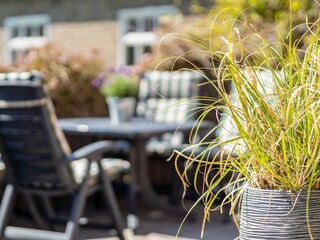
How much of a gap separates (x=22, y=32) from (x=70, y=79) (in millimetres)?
4656

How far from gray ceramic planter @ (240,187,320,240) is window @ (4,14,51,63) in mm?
9607

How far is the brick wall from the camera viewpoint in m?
10.4

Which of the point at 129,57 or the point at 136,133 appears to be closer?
the point at 136,133

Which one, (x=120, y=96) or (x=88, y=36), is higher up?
(x=120, y=96)

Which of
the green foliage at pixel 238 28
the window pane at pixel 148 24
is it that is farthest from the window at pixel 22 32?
the green foliage at pixel 238 28

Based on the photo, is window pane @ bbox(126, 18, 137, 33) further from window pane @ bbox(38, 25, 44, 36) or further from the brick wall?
window pane @ bbox(38, 25, 44, 36)

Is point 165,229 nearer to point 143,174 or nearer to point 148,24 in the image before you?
point 143,174

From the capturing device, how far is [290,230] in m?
1.82

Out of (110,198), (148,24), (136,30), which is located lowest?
(136,30)

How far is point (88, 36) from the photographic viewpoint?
10719 millimetres

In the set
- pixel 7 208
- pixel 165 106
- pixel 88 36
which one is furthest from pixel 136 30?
pixel 7 208

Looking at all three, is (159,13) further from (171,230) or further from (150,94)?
(171,230)

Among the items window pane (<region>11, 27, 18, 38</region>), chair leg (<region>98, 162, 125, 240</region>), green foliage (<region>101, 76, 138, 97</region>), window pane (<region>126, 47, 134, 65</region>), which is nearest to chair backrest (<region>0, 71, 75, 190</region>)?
chair leg (<region>98, 162, 125, 240</region>)

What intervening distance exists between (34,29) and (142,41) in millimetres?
2256
